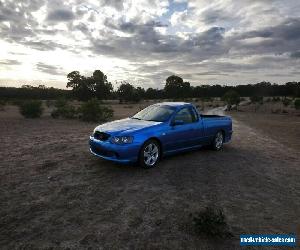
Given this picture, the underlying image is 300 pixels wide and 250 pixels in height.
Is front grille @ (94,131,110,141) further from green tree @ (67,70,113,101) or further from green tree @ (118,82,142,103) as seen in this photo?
green tree @ (118,82,142,103)

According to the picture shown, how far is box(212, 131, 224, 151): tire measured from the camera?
9891mm

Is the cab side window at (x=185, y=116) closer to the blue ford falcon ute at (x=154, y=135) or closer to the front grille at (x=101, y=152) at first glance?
the blue ford falcon ute at (x=154, y=135)

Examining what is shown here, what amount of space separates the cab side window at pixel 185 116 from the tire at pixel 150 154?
45.6 inches

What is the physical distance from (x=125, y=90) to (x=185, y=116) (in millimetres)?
53652

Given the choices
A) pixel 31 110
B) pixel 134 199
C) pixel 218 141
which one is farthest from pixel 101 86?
pixel 134 199

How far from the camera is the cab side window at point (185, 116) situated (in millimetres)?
8388

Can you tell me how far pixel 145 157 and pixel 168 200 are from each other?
6.61ft

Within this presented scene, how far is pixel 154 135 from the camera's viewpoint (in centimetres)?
741

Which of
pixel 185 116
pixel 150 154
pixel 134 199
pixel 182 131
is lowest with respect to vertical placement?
pixel 134 199

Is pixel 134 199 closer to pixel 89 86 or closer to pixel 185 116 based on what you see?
pixel 185 116

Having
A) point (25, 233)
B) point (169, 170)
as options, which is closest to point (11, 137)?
point (169, 170)

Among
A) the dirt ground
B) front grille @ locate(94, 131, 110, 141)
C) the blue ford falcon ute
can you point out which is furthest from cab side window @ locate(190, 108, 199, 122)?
front grille @ locate(94, 131, 110, 141)

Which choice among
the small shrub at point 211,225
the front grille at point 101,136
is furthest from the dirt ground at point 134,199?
the front grille at point 101,136

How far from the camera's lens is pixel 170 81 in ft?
354
